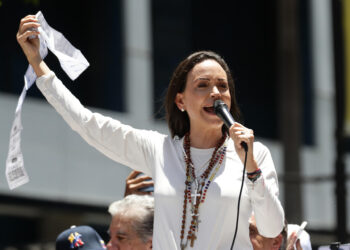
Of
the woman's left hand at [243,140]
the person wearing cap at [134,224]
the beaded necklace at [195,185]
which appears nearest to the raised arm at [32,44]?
the beaded necklace at [195,185]

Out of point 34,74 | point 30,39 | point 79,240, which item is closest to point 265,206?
point 34,74

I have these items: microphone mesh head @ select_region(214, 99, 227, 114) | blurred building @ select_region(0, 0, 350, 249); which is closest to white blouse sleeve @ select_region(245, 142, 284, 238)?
microphone mesh head @ select_region(214, 99, 227, 114)

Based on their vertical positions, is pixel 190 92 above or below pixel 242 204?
above

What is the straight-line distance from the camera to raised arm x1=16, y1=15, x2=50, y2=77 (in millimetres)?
5012

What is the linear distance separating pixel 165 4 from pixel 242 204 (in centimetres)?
1307

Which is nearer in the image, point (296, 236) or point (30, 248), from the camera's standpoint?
point (296, 236)

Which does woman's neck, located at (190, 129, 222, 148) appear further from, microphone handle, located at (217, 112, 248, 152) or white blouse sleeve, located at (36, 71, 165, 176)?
microphone handle, located at (217, 112, 248, 152)

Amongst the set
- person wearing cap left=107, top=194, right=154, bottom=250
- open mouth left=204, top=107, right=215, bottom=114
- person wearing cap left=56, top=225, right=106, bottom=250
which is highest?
open mouth left=204, top=107, right=215, bottom=114

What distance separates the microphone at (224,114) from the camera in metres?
4.52

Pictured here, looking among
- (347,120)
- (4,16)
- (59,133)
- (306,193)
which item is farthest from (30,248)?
(306,193)

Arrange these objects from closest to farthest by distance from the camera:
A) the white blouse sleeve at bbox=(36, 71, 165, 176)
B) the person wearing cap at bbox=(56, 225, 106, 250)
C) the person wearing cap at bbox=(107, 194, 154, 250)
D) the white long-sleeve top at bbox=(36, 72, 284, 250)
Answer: the white long-sleeve top at bbox=(36, 72, 284, 250) → the white blouse sleeve at bbox=(36, 71, 165, 176) → the person wearing cap at bbox=(107, 194, 154, 250) → the person wearing cap at bbox=(56, 225, 106, 250)

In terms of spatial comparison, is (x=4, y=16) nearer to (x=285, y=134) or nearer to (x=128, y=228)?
(x=285, y=134)

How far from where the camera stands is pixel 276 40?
66.6ft

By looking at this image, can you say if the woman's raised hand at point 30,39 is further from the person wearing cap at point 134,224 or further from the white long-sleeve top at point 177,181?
the person wearing cap at point 134,224
